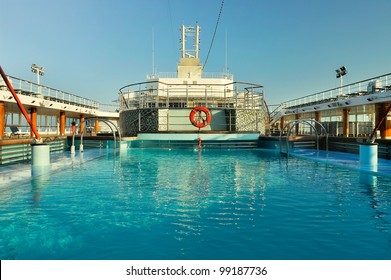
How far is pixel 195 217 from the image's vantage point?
3.86 meters

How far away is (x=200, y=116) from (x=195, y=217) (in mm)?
12981

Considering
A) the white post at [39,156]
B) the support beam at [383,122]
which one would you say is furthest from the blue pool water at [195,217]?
the support beam at [383,122]

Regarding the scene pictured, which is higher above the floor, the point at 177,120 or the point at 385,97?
the point at 385,97

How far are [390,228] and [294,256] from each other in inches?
61.1

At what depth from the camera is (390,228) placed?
340 cm

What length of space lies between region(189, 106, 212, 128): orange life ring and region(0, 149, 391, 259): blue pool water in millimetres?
9333

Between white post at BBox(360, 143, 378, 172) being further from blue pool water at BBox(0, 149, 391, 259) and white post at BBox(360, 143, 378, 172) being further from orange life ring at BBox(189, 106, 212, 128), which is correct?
orange life ring at BBox(189, 106, 212, 128)

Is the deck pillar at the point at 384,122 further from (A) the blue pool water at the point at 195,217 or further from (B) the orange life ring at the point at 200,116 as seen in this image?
(A) the blue pool water at the point at 195,217

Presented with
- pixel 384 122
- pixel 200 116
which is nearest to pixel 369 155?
pixel 200 116

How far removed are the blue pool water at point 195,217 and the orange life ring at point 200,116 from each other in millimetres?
9333

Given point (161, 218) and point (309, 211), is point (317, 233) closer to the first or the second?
point (309, 211)

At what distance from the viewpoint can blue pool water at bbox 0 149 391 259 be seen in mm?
2828

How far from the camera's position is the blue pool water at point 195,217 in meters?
2.83
